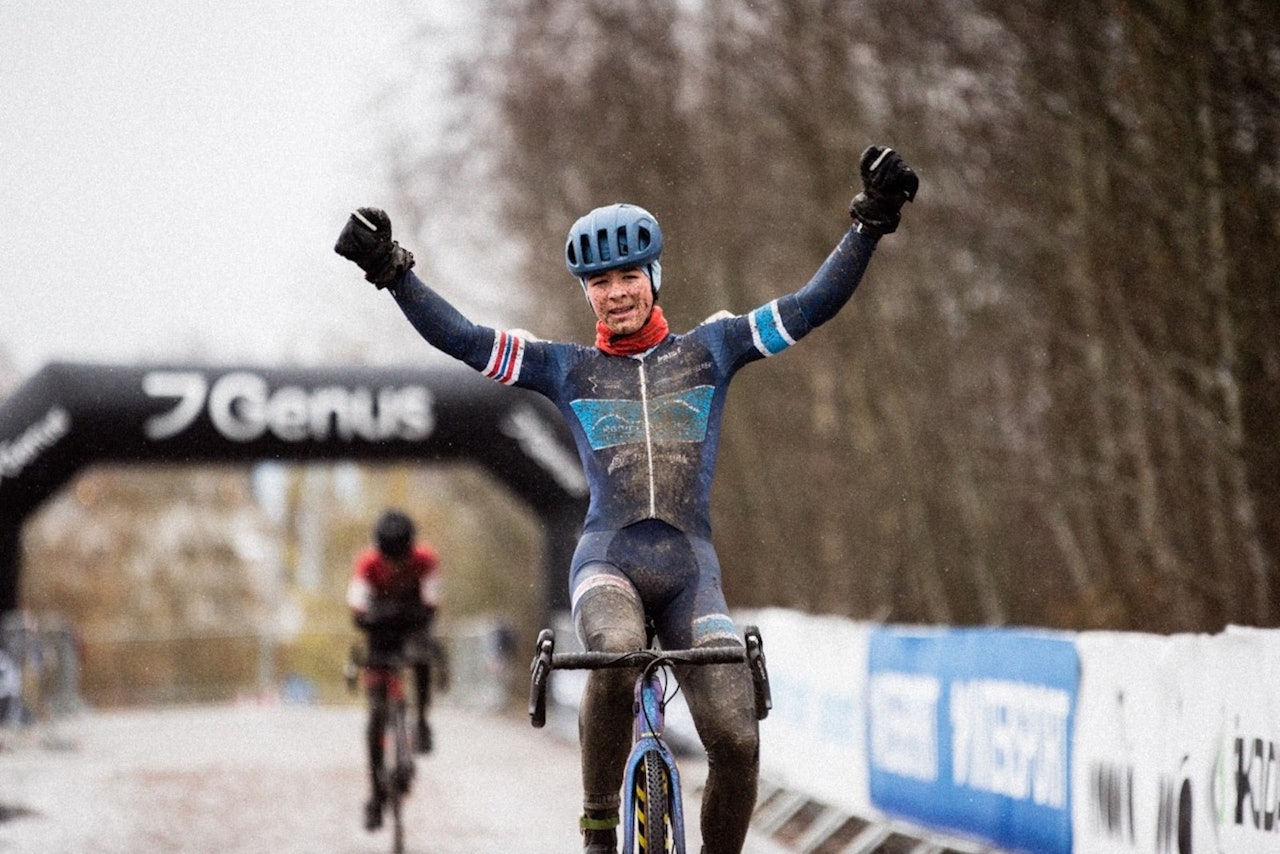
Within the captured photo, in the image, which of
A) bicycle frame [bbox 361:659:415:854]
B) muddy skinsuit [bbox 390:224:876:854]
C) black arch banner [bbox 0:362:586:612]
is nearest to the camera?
muddy skinsuit [bbox 390:224:876:854]

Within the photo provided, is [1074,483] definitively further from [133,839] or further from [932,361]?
[133,839]

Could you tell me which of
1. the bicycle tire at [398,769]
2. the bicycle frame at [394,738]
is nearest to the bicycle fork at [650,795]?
the bicycle tire at [398,769]

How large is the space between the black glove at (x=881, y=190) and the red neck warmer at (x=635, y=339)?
2.44 ft

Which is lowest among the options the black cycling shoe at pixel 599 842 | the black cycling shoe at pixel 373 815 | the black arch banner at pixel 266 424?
the black cycling shoe at pixel 599 842

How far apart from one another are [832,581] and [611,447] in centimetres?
2221

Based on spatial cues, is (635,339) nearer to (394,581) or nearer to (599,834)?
(599,834)

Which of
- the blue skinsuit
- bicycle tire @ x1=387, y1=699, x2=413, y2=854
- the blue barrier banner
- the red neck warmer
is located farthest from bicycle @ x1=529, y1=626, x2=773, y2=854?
bicycle tire @ x1=387, y1=699, x2=413, y2=854

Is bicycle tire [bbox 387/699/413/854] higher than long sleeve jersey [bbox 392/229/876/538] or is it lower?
lower

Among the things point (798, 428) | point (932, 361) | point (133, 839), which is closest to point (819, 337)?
point (932, 361)

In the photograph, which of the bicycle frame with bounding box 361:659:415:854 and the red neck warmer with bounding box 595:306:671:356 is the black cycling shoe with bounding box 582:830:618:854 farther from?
the bicycle frame with bounding box 361:659:415:854

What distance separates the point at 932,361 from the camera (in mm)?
24109

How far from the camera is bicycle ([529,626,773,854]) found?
5.97 m

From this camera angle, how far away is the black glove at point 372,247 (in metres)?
6.60

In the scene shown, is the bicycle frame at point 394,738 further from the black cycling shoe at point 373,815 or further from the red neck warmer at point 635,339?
the red neck warmer at point 635,339
